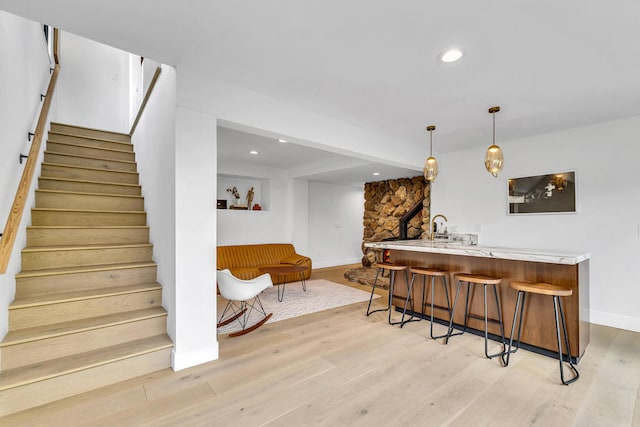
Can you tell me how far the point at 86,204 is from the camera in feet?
10.3

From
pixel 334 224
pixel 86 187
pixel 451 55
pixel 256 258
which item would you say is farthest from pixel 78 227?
pixel 334 224

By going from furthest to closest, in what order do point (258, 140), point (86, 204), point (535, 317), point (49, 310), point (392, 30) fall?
1. point (258, 140)
2. point (86, 204)
3. point (535, 317)
4. point (49, 310)
5. point (392, 30)

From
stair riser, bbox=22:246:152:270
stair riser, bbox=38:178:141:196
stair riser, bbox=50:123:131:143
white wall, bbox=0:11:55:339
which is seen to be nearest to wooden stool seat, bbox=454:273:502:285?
stair riser, bbox=22:246:152:270

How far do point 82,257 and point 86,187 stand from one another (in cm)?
106

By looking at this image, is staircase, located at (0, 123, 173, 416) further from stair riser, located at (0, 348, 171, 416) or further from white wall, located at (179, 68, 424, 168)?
white wall, located at (179, 68, 424, 168)

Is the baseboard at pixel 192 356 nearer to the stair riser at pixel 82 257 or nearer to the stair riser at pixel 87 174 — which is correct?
the stair riser at pixel 82 257

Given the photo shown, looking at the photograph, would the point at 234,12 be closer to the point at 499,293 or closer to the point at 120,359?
the point at 120,359

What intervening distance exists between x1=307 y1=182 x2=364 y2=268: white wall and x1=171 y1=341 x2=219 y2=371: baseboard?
4.72 m

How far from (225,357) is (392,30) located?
2.77 metres

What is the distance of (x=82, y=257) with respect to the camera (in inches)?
106

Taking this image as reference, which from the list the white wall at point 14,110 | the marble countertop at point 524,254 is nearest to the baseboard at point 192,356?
the white wall at point 14,110

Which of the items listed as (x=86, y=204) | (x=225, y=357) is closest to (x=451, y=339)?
(x=225, y=357)

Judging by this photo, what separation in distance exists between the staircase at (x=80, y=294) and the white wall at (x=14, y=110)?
5.2 inches

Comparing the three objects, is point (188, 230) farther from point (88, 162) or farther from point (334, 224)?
point (334, 224)
